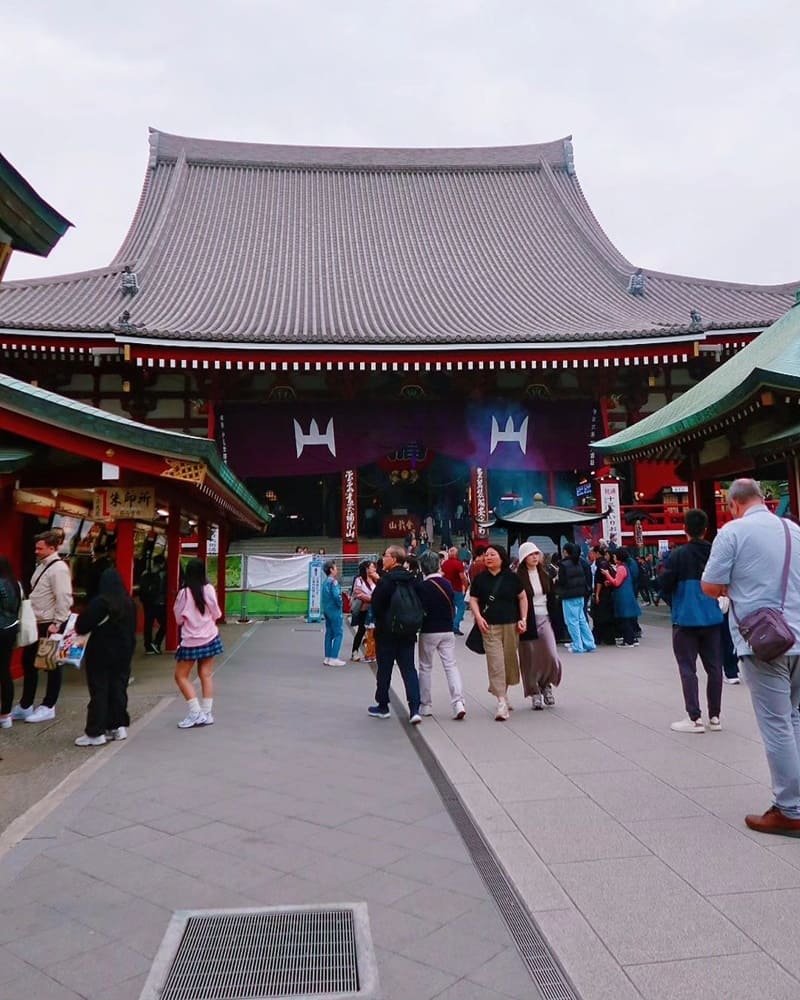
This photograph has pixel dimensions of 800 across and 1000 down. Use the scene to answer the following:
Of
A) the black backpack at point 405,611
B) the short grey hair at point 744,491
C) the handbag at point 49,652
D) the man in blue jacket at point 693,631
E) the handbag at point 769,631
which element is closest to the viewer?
the handbag at point 769,631

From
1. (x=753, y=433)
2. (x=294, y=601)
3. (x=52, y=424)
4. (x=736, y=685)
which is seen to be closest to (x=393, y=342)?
(x=294, y=601)

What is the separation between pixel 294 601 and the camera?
1664 cm

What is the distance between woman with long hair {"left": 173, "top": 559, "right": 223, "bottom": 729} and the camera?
6.41 metres

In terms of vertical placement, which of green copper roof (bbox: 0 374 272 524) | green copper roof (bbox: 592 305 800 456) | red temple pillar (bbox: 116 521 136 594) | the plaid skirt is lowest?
the plaid skirt

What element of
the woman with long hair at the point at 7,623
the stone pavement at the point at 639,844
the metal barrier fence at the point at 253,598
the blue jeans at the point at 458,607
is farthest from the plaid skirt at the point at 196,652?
the metal barrier fence at the point at 253,598

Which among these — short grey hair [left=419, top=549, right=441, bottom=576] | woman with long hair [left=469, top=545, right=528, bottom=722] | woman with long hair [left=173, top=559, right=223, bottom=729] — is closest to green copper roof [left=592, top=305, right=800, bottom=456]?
woman with long hair [left=469, top=545, right=528, bottom=722]

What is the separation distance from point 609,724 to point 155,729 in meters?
4.04

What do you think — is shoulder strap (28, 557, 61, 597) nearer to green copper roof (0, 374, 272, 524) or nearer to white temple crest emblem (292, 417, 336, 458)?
green copper roof (0, 374, 272, 524)

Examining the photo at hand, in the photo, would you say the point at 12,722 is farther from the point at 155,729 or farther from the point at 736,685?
the point at 736,685

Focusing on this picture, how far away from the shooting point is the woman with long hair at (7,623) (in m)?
5.89

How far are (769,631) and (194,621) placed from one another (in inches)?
184

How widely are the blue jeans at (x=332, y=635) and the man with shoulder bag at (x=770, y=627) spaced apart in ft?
22.2

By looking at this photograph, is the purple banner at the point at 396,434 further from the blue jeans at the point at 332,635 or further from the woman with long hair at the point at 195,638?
the woman with long hair at the point at 195,638

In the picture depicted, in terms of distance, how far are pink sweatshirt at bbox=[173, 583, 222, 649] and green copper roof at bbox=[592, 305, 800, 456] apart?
6.77 m
